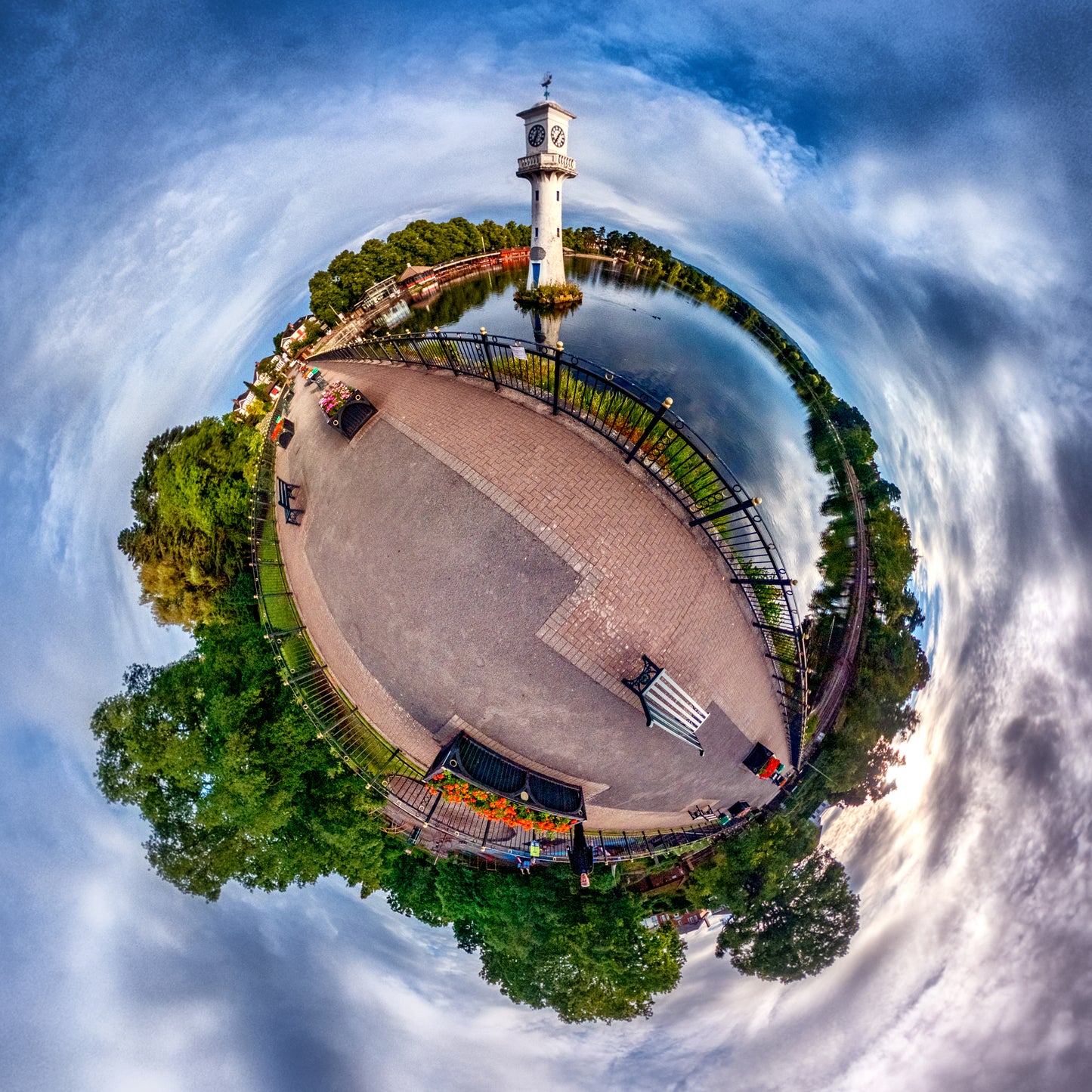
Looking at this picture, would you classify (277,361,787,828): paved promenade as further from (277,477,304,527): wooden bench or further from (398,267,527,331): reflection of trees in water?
(398,267,527,331): reflection of trees in water

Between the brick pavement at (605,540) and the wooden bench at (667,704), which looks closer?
the wooden bench at (667,704)

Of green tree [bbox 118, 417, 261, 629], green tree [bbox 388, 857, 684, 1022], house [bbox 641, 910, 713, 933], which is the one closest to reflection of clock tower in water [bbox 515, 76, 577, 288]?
green tree [bbox 118, 417, 261, 629]

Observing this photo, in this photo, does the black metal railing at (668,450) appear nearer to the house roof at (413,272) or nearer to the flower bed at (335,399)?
the flower bed at (335,399)

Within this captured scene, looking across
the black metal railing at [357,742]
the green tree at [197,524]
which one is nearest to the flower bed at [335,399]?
the black metal railing at [357,742]

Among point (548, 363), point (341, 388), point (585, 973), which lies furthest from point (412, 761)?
point (548, 363)

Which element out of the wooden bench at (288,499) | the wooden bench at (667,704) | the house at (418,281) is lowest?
the wooden bench at (288,499)

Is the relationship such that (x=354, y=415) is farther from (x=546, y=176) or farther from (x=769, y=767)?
(x=769, y=767)

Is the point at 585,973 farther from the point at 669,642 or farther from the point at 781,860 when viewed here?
the point at 669,642

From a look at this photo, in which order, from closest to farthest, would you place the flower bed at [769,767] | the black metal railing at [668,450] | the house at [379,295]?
the black metal railing at [668,450]
the flower bed at [769,767]
the house at [379,295]
